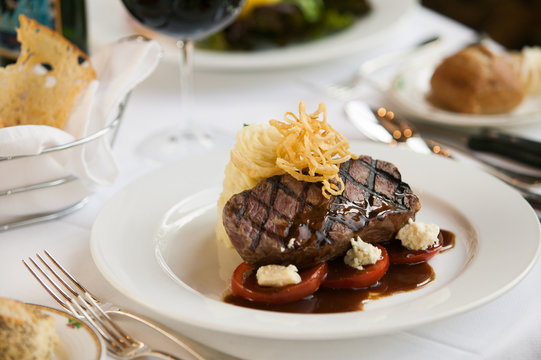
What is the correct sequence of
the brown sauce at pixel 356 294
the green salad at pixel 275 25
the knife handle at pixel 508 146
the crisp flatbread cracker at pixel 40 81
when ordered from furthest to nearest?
the green salad at pixel 275 25
the knife handle at pixel 508 146
the crisp flatbread cracker at pixel 40 81
the brown sauce at pixel 356 294

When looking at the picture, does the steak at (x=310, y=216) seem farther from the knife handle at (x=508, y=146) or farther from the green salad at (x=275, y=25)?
the green salad at (x=275, y=25)

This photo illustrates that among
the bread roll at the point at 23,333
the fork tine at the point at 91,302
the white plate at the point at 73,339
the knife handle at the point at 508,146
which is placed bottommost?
the knife handle at the point at 508,146

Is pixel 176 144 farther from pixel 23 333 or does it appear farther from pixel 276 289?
pixel 23 333

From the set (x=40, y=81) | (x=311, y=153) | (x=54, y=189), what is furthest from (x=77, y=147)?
(x=311, y=153)

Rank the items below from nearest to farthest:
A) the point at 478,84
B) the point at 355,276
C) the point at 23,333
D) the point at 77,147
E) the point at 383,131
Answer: the point at 23,333
the point at 355,276
the point at 77,147
the point at 383,131
the point at 478,84

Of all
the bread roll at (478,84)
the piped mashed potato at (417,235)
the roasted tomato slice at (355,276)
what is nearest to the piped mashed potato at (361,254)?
the roasted tomato slice at (355,276)

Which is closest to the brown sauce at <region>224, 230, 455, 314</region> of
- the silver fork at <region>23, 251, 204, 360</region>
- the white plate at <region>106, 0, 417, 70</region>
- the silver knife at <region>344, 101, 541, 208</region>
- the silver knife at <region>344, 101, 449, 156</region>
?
the silver fork at <region>23, 251, 204, 360</region>

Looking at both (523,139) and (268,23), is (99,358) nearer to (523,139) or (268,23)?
(523,139)

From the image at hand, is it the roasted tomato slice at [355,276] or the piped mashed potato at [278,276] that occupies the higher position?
the piped mashed potato at [278,276]
